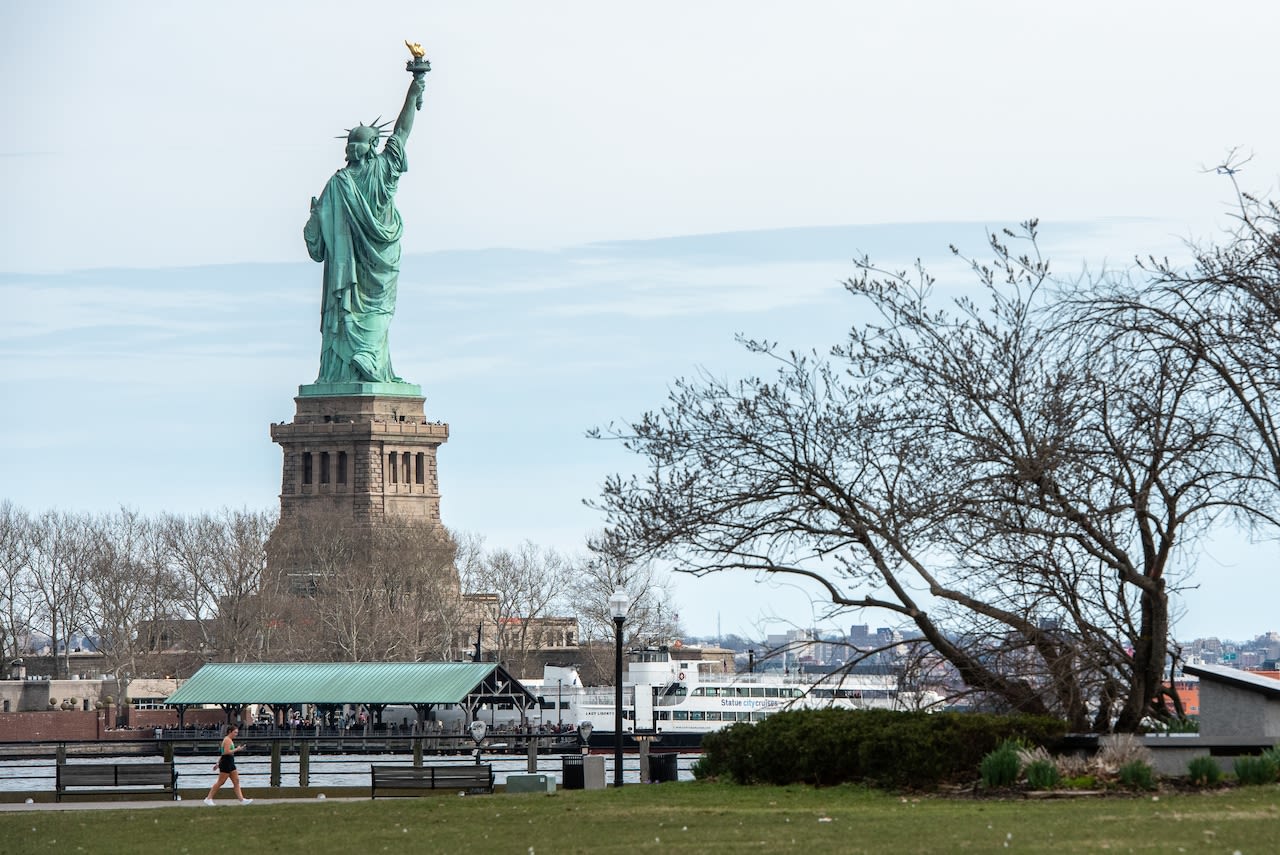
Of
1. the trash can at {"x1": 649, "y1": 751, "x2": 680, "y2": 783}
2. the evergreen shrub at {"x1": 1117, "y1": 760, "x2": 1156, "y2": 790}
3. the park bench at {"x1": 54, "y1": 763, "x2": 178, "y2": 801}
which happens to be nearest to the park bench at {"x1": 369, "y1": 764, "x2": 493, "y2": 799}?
the trash can at {"x1": 649, "y1": 751, "x2": 680, "y2": 783}

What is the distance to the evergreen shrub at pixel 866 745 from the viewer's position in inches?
1135

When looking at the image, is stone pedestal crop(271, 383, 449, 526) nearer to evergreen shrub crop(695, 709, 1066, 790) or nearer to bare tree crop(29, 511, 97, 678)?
bare tree crop(29, 511, 97, 678)

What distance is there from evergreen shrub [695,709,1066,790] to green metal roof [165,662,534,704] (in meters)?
53.9

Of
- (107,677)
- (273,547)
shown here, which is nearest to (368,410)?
(273,547)

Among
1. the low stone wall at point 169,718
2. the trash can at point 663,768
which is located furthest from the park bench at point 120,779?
the low stone wall at point 169,718

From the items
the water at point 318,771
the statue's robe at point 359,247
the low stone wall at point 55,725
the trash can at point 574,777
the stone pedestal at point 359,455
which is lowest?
the trash can at point 574,777

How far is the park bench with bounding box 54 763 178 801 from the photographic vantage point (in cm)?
3844

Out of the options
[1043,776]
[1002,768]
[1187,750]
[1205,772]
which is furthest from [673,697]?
[1205,772]

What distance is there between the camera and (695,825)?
25.5 metres

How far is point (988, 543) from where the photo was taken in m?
29.6

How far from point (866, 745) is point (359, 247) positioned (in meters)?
105

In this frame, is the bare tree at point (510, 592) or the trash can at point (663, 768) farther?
the bare tree at point (510, 592)

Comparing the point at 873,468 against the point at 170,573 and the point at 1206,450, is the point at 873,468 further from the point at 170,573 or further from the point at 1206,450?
the point at 170,573

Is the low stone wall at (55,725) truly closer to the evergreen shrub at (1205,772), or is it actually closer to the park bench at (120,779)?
the park bench at (120,779)
